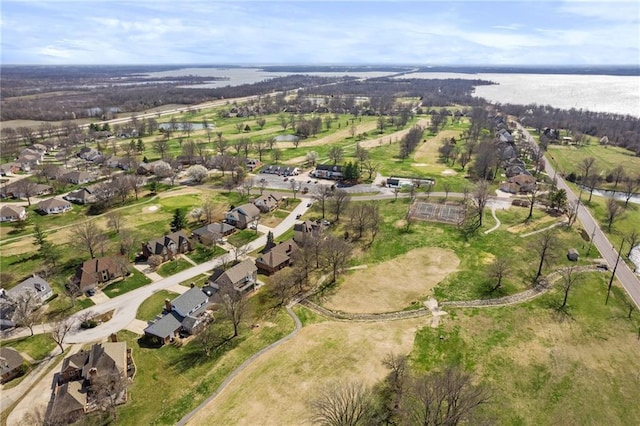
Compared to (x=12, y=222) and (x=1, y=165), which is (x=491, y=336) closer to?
(x=12, y=222)

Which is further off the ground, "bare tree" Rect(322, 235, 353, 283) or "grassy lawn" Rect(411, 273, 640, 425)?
"bare tree" Rect(322, 235, 353, 283)

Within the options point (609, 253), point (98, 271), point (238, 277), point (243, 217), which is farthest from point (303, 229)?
point (609, 253)

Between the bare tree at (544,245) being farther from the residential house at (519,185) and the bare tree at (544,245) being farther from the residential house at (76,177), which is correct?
the residential house at (76,177)

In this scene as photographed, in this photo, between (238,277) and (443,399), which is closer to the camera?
(443,399)

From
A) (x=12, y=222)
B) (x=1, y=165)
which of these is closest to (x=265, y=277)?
(x=12, y=222)

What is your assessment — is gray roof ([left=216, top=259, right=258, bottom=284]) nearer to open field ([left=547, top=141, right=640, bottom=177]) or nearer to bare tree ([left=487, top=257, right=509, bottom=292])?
bare tree ([left=487, top=257, right=509, bottom=292])

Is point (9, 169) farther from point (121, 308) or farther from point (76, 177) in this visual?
point (121, 308)

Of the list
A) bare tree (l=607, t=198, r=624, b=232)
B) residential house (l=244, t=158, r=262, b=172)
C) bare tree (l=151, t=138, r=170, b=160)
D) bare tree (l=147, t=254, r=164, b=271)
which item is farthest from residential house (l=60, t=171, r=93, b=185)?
bare tree (l=607, t=198, r=624, b=232)
